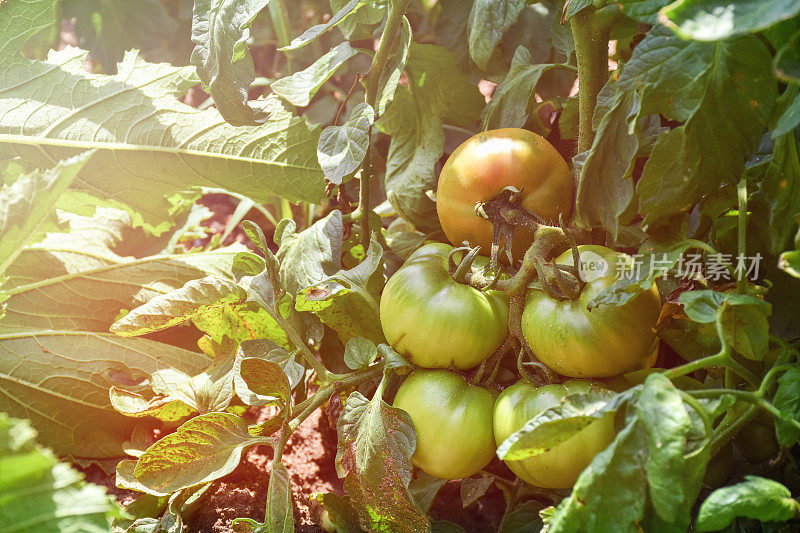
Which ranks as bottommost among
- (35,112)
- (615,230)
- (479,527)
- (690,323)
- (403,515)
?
(479,527)

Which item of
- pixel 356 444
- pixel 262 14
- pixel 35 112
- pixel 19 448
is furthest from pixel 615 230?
pixel 262 14

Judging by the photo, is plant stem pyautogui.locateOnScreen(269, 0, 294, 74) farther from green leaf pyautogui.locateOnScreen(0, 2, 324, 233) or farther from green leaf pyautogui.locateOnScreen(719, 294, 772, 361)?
green leaf pyautogui.locateOnScreen(719, 294, 772, 361)

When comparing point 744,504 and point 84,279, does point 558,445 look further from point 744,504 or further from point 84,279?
point 84,279

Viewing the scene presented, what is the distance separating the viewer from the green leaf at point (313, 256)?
83 cm

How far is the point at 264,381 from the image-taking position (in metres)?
0.77

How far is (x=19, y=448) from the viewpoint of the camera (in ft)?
1.67

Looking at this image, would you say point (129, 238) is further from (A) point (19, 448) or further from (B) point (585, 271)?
(B) point (585, 271)

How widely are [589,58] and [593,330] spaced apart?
34cm

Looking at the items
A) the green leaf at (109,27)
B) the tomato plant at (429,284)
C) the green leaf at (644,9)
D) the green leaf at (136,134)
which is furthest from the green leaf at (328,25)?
the green leaf at (109,27)

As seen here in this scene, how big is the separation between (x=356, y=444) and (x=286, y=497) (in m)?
0.10

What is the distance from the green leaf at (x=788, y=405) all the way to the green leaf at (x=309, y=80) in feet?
2.03

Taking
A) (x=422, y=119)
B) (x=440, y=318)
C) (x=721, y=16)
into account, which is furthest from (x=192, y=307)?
(x=721, y=16)

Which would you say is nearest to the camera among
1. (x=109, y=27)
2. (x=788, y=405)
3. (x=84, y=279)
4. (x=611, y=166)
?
(x=788, y=405)

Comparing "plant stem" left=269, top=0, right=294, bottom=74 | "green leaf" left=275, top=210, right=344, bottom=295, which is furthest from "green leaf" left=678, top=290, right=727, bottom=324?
"plant stem" left=269, top=0, right=294, bottom=74
